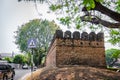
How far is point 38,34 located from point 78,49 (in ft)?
139

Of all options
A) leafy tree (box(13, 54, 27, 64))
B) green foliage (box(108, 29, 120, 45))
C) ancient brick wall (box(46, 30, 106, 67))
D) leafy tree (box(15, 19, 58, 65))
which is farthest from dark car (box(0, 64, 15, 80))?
leafy tree (box(13, 54, 27, 64))

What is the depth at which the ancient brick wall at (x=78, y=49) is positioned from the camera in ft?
52.7

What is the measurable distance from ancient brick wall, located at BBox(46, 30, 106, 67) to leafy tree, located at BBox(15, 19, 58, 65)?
135ft

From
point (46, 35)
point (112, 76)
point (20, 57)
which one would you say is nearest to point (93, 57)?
point (112, 76)

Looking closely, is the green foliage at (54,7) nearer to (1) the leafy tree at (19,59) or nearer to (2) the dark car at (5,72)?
(2) the dark car at (5,72)

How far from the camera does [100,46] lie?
1698 centimetres

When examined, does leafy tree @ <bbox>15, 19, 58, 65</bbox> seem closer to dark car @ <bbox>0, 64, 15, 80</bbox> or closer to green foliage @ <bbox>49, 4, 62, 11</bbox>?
dark car @ <bbox>0, 64, 15, 80</bbox>

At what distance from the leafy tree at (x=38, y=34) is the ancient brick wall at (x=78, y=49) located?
135ft

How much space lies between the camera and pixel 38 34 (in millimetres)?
58156

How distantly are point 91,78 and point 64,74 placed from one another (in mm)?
1539

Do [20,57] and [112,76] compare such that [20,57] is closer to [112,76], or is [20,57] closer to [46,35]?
[46,35]

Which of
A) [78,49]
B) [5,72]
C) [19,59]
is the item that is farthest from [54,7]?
[19,59]

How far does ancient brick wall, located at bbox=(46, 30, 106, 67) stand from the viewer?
52.7ft

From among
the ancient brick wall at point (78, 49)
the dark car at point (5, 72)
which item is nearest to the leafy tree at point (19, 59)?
the dark car at point (5, 72)
